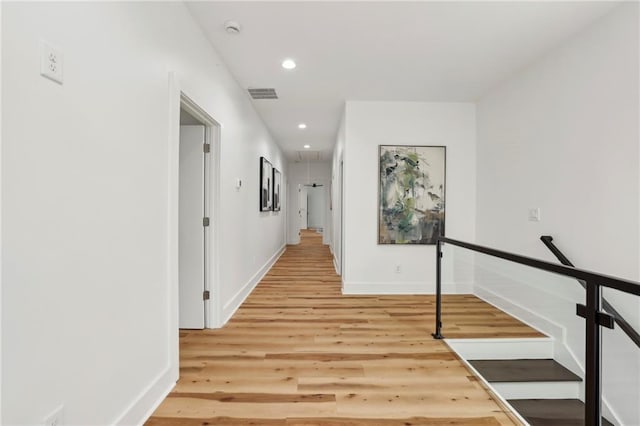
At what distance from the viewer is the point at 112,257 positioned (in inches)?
60.2

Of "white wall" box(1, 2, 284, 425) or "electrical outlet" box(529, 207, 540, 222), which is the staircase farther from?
"white wall" box(1, 2, 284, 425)

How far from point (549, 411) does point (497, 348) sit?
0.61 m

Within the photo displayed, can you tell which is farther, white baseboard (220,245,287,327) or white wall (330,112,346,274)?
white wall (330,112,346,274)

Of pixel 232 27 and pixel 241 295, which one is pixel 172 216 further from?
pixel 241 295

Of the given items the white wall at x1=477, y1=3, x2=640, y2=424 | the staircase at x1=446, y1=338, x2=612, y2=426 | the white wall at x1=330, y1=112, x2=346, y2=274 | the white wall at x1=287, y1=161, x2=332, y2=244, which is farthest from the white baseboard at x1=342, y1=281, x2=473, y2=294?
the white wall at x1=287, y1=161, x2=332, y2=244

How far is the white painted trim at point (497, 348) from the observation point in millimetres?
2594

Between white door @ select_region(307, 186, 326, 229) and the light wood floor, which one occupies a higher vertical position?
white door @ select_region(307, 186, 326, 229)

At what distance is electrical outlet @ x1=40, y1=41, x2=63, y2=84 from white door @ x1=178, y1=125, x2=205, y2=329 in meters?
1.81

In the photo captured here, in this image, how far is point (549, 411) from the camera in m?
2.14

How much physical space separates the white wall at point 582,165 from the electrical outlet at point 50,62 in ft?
7.84

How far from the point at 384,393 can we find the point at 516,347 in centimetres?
139

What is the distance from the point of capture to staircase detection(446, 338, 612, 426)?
1.99 metres

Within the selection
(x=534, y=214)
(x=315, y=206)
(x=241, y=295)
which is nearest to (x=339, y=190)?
(x=241, y=295)

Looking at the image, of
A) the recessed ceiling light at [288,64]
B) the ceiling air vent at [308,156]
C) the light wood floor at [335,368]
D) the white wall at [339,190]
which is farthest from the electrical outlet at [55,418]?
the ceiling air vent at [308,156]
